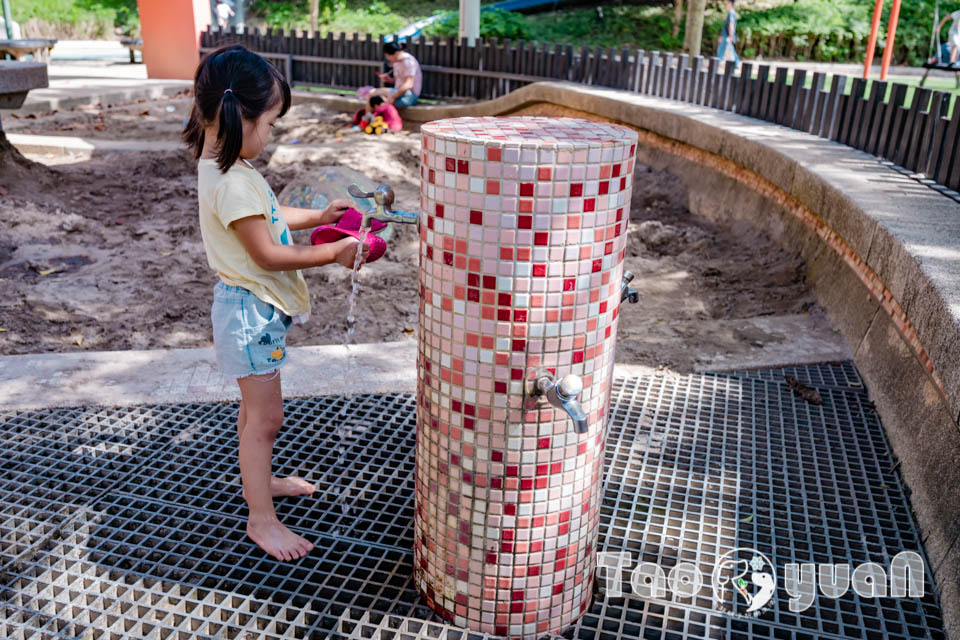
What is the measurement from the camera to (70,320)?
4703mm

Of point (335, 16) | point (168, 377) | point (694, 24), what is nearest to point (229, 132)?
point (168, 377)

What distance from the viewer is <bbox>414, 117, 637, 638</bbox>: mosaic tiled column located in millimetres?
1747

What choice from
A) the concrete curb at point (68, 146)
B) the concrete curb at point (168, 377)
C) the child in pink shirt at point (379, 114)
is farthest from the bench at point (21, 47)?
the concrete curb at point (168, 377)

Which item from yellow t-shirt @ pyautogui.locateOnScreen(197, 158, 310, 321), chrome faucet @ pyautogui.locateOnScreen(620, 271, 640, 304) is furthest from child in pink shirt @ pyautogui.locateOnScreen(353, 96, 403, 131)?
chrome faucet @ pyautogui.locateOnScreen(620, 271, 640, 304)

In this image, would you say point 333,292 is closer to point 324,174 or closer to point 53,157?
point 324,174

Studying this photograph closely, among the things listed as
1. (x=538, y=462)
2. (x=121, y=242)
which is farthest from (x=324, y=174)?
(x=538, y=462)

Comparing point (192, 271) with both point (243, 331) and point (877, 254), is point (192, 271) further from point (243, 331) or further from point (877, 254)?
point (877, 254)

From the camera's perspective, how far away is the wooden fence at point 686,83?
4.93 metres

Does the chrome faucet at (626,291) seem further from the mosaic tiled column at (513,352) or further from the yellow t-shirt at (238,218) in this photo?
the yellow t-shirt at (238,218)

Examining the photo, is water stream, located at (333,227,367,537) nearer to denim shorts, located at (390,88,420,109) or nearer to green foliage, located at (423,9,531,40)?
denim shorts, located at (390,88,420,109)

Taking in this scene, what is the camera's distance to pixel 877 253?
3523 mm

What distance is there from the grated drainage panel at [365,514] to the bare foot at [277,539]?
30 mm

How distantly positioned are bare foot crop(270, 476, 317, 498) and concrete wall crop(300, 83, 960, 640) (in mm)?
1944

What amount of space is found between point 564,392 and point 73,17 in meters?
28.7
